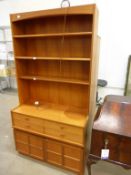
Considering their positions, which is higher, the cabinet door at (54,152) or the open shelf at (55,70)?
the open shelf at (55,70)

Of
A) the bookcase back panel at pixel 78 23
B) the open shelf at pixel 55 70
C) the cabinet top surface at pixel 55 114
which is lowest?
Answer: the cabinet top surface at pixel 55 114

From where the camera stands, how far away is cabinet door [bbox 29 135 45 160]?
78.0 inches

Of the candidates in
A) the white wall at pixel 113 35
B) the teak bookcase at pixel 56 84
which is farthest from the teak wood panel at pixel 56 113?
the white wall at pixel 113 35

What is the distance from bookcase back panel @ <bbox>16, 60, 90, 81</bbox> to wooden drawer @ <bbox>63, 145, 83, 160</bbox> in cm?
87

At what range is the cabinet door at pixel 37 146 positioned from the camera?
6.50ft

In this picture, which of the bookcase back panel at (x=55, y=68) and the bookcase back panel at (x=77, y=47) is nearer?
the bookcase back panel at (x=77, y=47)

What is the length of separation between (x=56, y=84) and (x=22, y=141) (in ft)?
3.07

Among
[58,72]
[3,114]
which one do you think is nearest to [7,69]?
[3,114]

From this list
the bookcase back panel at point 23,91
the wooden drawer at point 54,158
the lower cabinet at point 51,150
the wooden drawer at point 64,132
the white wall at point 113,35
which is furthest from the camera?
the white wall at point 113,35

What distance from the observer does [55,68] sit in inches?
83.7

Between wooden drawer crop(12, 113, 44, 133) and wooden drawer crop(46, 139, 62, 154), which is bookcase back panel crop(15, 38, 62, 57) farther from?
wooden drawer crop(46, 139, 62, 154)

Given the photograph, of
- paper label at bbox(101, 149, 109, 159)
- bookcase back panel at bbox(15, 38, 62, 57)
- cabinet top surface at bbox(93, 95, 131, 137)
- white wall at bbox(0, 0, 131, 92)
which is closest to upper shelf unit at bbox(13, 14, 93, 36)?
bookcase back panel at bbox(15, 38, 62, 57)

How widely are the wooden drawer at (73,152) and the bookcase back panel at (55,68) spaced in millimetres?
872

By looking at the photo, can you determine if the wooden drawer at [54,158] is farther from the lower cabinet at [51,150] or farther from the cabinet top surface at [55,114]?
the cabinet top surface at [55,114]
